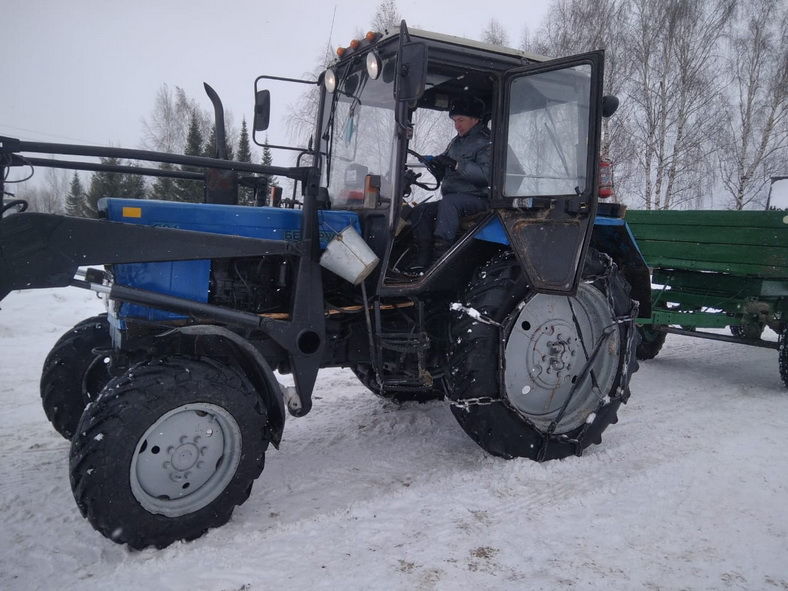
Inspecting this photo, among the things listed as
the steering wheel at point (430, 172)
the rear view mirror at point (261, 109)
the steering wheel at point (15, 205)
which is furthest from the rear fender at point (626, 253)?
the steering wheel at point (15, 205)

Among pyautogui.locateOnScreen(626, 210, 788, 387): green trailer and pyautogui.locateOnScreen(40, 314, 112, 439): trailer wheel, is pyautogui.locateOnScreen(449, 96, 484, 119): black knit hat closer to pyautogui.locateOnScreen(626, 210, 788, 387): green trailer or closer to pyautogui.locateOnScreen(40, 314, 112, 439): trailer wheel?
pyautogui.locateOnScreen(626, 210, 788, 387): green trailer

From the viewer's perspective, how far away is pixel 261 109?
379 centimetres

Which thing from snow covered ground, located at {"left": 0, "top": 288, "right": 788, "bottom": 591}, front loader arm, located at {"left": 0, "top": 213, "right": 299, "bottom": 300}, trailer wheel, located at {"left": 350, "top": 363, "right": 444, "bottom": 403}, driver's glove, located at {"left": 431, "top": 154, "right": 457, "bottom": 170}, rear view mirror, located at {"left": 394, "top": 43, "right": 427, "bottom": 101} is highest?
rear view mirror, located at {"left": 394, "top": 43, "right": 427, "bottom": 101}

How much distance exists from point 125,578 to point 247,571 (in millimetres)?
486

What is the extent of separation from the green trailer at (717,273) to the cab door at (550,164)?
93.3 inches

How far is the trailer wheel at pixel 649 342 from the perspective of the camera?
21.5 feet

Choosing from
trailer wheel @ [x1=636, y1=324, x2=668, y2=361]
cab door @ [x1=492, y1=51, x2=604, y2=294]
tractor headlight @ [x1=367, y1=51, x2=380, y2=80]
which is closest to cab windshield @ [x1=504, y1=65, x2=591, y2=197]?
cab door @ [x1=492, y1=51, x2=604, y2=294]

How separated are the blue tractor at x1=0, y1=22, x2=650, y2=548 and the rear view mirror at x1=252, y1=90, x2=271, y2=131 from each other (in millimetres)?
13

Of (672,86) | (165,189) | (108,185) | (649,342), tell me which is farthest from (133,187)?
(649,342)

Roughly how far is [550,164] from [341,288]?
1.48 m

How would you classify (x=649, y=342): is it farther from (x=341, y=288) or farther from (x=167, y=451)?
(x=167, y=451)

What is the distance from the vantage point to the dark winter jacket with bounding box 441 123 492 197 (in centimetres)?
356

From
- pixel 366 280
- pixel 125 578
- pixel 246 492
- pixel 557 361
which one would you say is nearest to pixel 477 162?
pixel 366 280

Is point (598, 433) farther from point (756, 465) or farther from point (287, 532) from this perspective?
point (287, 532)
